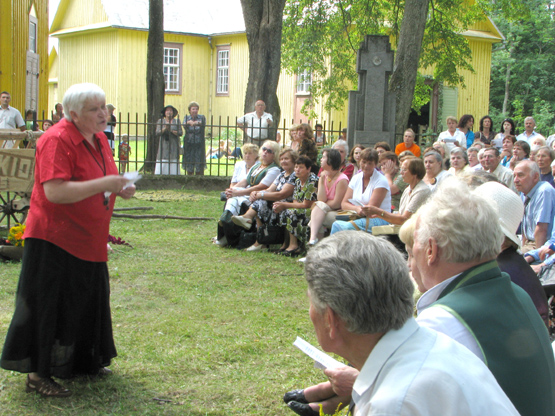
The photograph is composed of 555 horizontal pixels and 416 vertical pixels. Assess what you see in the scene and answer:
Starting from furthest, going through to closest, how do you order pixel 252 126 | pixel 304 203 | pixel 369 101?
1. pixel 252 126
2. pixel 369 101
3. pixel 304 203

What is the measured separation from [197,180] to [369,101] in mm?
5434

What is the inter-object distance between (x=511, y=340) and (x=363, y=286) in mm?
642

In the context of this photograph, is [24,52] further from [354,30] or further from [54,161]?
[54,161]

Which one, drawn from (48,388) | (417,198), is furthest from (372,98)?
(48,388)

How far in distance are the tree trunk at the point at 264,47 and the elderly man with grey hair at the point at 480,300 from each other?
14.0 meters

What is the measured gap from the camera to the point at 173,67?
109 ft

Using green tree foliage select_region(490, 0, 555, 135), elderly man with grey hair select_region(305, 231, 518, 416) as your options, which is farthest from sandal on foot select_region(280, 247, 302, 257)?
green tree foliage select_region(490, 0, 555, 135)

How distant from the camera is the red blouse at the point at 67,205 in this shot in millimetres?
3600

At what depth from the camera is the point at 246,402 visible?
3881mm

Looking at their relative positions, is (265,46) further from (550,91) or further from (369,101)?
(550,91)

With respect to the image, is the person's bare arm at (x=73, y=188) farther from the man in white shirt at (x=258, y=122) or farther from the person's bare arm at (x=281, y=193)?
the man in white shirt at (x=258, y=122)

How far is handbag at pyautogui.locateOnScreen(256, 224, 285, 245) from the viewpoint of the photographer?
29.3 feet

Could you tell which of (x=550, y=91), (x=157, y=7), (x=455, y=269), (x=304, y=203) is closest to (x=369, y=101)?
(x=304, y=203)

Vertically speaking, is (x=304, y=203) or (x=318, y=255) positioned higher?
(x=318, y=255)
